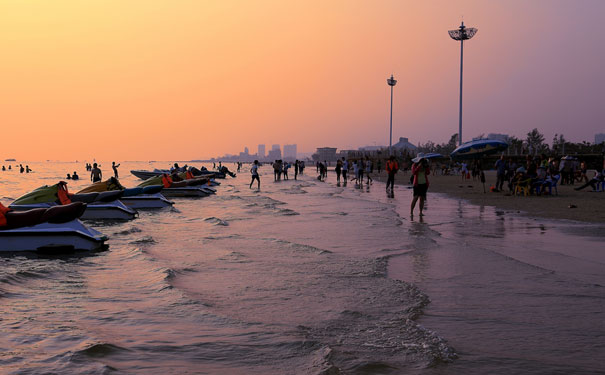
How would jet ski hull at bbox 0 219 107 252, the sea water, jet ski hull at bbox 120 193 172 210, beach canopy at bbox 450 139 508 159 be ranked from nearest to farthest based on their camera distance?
the sea water
jet ski hull at bbox 0 219 107 252
jet ski hull at bbox 120 193 172 210
beach canopy at bbox 450 139 508 159

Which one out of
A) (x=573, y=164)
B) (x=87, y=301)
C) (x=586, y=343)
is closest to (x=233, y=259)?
(x=87, y=301)

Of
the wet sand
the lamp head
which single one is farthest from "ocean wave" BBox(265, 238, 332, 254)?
the lamp head

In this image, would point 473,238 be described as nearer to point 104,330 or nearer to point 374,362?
point 374,362

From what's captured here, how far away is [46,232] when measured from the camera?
9.80 meters

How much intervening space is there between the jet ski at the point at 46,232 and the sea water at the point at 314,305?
13.1 inches

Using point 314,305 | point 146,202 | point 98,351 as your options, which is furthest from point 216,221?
point 98,351

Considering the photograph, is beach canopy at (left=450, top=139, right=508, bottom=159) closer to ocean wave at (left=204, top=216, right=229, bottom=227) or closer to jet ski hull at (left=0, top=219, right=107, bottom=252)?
ocean wave at (left=204, top=216, right=229, bottom=227)

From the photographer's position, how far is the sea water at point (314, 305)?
4469 mm

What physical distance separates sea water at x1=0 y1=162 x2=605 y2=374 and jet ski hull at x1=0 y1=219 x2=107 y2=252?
301 mm

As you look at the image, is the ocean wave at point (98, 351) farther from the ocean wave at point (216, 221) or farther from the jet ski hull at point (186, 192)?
the jet ski hull at point (186, 192)

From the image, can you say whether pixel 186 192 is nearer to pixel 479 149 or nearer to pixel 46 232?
pixel 479 149

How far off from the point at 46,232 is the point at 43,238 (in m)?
0.13

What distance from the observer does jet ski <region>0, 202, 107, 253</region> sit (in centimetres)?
978

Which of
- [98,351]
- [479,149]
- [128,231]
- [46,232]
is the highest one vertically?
[479,149]
